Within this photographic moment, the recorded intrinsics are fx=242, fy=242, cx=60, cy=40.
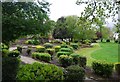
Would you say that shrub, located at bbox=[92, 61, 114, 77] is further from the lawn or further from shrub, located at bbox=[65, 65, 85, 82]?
the lawn

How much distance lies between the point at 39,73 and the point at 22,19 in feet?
16.5

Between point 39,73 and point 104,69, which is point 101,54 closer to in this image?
point 104,69

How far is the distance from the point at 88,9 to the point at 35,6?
3.22 m

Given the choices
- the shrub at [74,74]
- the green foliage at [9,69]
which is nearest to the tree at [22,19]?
the green foliage at [9,69]

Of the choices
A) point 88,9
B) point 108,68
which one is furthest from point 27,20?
point 108,68

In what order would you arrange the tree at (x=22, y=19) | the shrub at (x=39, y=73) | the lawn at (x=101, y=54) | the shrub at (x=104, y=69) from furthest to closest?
the lawn at (x=101, y=54), the shrub at (x=104, y=69), the tree at (x=22, y=19), the shrub at (x=39, y=73)

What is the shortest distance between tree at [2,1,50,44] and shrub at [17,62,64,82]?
13.6 feet

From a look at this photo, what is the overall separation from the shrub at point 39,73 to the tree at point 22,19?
415 cm

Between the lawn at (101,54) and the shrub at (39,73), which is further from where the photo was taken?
the lawn at (101,54)

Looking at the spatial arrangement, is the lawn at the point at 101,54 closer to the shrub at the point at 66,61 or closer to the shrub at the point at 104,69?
the shrub at the point at 66,61

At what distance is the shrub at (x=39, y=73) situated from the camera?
7.37 meters

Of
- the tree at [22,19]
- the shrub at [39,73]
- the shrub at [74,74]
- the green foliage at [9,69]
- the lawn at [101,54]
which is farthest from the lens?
the lawn at [101,54]

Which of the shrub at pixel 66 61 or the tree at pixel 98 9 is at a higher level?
the tree at pixel 98 9

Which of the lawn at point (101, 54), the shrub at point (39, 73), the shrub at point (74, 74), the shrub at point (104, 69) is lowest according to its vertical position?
the lawn at point (101, 54)
